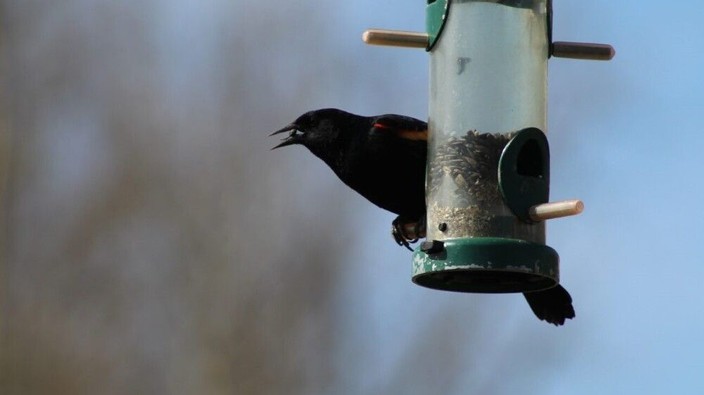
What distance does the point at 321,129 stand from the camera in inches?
305

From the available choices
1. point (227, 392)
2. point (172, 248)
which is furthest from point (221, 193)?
point (227, 392)

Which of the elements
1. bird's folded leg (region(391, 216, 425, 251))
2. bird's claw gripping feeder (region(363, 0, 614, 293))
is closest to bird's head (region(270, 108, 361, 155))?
bird's folded leg (region(391, 216, 425, 251))

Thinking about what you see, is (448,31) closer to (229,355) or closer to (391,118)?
(391,118)

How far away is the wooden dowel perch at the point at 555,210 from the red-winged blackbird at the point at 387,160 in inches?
25.5

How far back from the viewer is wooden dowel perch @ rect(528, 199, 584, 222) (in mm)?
5832

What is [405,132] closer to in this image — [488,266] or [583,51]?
[583,51]

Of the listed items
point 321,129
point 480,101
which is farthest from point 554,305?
point 321,129

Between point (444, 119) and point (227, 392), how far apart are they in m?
5.88

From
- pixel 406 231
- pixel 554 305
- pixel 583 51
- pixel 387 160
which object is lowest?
pixel 554 305

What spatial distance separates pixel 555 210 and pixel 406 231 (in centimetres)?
122

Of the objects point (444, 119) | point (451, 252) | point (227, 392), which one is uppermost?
point (444, 119)

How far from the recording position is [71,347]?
475 inches

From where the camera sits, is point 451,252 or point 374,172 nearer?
point 451,252

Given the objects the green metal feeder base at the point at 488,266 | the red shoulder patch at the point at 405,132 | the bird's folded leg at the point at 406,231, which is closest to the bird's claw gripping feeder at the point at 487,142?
the green metal feeder base at the point at 488,266
